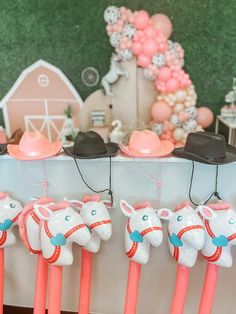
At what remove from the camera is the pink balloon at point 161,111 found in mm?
3373

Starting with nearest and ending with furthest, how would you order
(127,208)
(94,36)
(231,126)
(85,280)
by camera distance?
(127,208)
(85,280)
(231,126)
(94,36)

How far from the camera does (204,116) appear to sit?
11.5 feet

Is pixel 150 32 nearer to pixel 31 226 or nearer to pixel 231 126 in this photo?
pixel 231 126

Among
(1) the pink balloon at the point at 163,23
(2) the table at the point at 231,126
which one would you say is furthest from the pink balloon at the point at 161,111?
(1) the pink balloon at the point at 163,23

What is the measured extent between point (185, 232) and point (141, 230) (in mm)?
178

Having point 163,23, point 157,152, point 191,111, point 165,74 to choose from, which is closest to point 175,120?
point 191,111

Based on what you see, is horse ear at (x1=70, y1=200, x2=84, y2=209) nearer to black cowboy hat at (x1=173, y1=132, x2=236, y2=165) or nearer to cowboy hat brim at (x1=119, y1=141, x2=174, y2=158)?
cowboy hat brim at (x1=119, y1=141, x2=174, y2=158)

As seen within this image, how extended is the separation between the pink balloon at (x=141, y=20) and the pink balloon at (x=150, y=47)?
0.60 feet

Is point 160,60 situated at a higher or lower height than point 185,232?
higher

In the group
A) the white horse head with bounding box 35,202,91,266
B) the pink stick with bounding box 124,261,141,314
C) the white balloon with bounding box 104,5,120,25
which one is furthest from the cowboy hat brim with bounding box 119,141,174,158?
the white balloon with bounding box 104,5,120,25

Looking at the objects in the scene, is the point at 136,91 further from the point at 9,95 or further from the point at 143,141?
the point at 143,141

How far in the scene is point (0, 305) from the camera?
1.54 metres

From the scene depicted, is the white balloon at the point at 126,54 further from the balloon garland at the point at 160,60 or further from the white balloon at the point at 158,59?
the white balloon at the point at 158,59

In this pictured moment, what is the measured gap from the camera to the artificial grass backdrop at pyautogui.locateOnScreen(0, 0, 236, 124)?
3.52 metres
